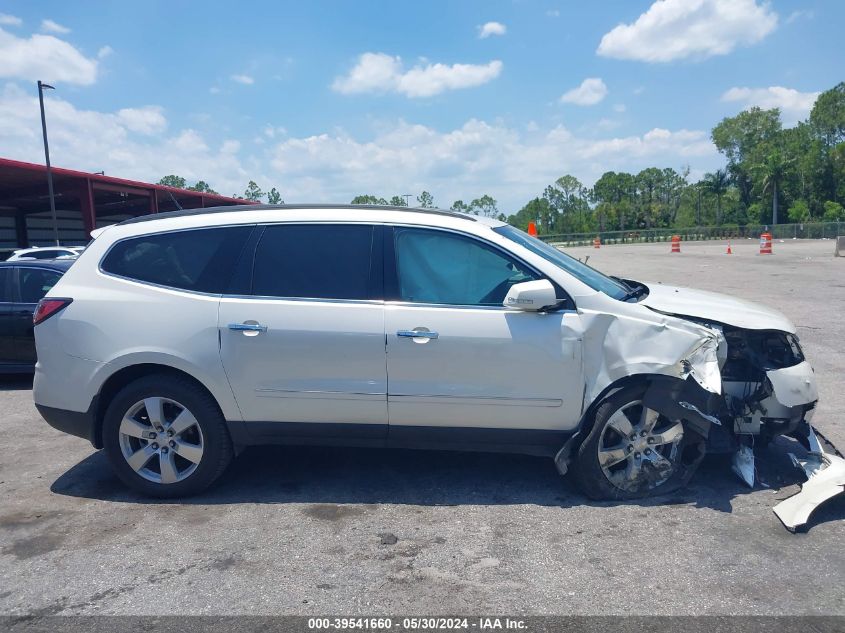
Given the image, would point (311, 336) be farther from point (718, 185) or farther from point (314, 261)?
point (718, 185)

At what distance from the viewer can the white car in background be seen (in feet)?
13.8

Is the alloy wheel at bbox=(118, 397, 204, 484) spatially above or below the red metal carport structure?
below

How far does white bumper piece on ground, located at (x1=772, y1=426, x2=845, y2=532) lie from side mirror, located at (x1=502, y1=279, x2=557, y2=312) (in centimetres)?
187

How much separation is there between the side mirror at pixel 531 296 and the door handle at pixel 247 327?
1.59 meters

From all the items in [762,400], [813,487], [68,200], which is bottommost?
[813,487]

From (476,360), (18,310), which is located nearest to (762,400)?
(476,360)

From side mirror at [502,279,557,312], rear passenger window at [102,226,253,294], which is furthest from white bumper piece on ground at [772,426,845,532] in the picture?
rear passenger window at [102,226,253,294]

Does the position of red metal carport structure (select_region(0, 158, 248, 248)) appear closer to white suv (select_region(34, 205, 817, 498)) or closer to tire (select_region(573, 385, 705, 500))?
white suv (select_region(34, 205, 817, 498))

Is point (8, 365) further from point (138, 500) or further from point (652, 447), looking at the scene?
point (652, 447)

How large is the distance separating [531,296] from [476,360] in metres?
0.53

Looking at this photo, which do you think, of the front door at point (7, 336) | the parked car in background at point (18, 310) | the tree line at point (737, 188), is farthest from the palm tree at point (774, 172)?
the front door at point (7, 336)

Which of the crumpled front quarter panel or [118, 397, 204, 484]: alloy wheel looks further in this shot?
[118, 397, 204, 484]: alloy wheel

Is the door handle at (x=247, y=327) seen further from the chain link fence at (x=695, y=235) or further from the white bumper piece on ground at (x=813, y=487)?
the chain link fence at (x=695, y=235)

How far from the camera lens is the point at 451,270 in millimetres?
4418
